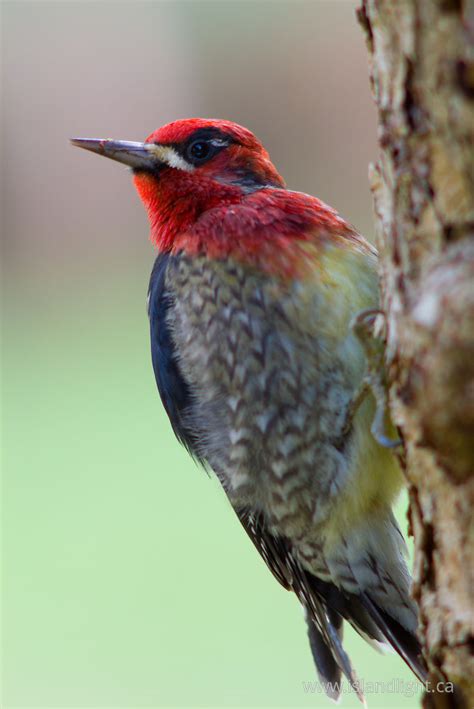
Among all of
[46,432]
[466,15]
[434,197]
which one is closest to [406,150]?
[434,197]

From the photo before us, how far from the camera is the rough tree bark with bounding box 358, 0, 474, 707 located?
1706mm

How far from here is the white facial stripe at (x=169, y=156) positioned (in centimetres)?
312

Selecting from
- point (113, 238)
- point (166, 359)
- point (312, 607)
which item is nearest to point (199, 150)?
point (166, 359)

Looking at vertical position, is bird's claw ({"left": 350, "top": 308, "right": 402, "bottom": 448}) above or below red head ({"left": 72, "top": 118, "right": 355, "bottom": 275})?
below

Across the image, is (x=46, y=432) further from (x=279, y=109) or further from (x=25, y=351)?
(x=279, y=109)

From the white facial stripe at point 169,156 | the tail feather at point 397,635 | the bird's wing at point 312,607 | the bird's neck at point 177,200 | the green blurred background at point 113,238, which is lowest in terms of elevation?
the tail feather at point 397,635

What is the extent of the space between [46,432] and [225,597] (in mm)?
3468

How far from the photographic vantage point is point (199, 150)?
3158mm

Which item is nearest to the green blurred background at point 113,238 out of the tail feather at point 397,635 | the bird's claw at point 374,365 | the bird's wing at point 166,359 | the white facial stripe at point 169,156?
the bird's wing at point 166,359

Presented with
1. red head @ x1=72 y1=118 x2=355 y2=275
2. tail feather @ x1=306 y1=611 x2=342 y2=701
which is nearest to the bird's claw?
red head @ x1=72 y1=118 x2=355 y2=275

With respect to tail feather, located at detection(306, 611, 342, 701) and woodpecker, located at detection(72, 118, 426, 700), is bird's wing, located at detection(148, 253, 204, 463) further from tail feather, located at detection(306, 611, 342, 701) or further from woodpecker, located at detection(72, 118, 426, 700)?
tail feather, located at detection(306, 611, 342, 701)

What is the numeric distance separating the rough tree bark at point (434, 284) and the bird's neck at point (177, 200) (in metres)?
1.06

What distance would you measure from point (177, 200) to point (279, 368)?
0.72 meters

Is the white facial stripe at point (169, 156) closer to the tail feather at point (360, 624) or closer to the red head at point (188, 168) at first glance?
the red head at point (188, 168)
